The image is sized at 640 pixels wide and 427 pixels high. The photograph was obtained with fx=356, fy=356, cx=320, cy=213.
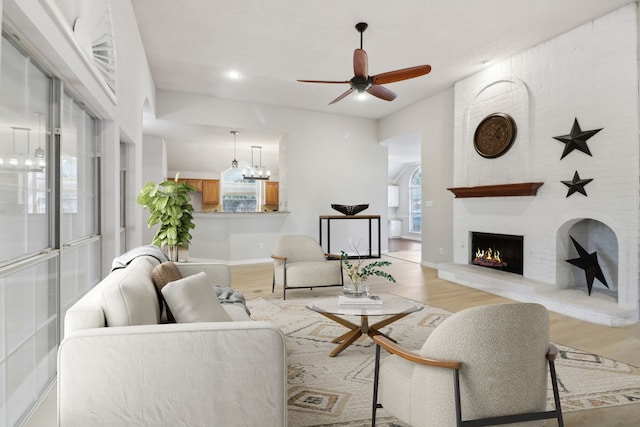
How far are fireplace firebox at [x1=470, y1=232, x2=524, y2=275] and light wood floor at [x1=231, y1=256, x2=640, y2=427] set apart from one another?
581mm

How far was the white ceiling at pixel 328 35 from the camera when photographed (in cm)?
372

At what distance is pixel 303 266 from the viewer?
435cm

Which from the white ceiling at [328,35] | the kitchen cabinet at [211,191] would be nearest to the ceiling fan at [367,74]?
the white ceiling at [328,35]

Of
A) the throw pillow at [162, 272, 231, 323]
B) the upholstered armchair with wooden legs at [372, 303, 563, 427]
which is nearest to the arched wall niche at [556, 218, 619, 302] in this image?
the upholstered armchair with wooden legs at [372, 303, 563, 427]

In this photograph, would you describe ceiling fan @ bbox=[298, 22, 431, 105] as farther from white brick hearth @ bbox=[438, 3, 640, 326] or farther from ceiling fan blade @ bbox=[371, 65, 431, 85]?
white brick hearth @ bbox=[438, 3, 640, 326]

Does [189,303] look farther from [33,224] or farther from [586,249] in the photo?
[586,249]

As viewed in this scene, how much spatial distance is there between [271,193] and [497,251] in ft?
26.4

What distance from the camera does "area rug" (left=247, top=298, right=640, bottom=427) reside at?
6.55 ft

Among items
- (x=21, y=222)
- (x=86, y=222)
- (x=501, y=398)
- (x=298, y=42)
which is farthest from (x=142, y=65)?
(x=501, y=398)

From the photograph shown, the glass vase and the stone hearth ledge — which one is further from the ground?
the glass vase

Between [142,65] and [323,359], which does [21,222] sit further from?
[142,65]

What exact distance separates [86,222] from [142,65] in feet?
8.77

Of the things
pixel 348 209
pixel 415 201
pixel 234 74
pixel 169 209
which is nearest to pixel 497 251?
pixel 348 209

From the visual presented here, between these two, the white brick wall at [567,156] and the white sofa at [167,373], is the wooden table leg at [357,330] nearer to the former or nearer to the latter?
the white sofa at [167,373]
